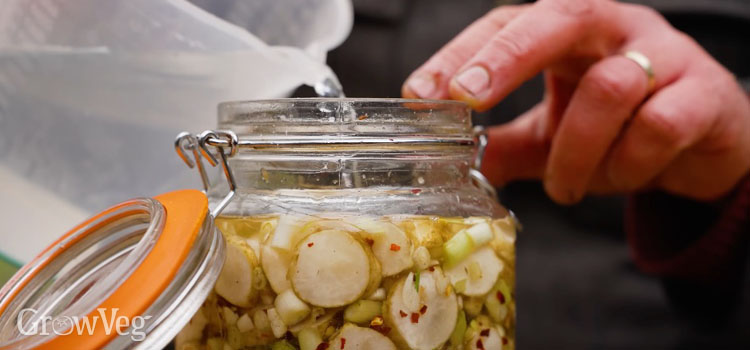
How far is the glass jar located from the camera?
1.16ft

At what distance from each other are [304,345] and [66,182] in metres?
0.28

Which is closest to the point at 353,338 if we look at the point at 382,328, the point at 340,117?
the point at 382,328

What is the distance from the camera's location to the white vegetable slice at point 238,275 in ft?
1.19

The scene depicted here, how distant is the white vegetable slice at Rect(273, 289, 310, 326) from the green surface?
23 cm

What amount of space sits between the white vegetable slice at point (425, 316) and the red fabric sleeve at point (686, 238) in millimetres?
583

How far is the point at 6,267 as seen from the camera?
1.53 ft

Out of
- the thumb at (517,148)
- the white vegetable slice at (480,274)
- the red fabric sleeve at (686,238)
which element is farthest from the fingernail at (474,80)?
the red fabric sleeve at (686,238)

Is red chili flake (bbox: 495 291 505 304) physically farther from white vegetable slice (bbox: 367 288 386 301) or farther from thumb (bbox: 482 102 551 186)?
thumb (bbox: 482 102 551 186)

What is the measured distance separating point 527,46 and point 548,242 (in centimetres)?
57

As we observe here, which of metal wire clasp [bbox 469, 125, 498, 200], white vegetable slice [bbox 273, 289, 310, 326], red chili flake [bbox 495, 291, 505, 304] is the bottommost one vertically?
red chili flake [bbox 495, 291, 505, 304]

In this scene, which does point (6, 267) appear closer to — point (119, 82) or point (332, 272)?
point (119, 82)

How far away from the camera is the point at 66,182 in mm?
527

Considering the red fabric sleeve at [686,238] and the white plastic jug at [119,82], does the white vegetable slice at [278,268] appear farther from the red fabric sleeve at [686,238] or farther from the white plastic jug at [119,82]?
the red fabric sleeve at [686,238]

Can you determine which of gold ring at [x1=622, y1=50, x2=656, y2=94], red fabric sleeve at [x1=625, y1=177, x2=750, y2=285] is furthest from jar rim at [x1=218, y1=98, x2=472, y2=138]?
red fabric sleeve at [x1=625, y1=177, x2=750, y2=285]
